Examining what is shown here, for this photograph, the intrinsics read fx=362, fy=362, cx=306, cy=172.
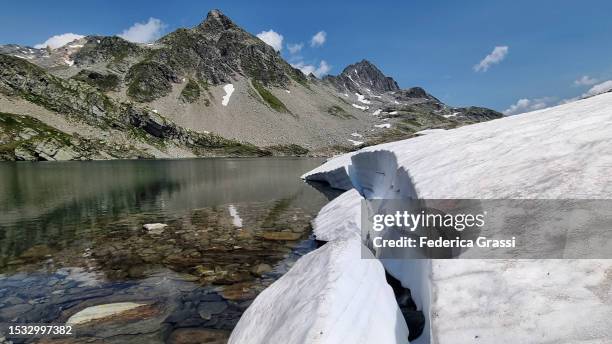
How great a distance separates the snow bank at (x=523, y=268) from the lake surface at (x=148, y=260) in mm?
5596

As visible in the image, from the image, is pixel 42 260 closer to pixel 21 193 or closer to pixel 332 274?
pixel 332 274

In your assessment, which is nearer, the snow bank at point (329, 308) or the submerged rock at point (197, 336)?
the snow bank at point (329, 308)

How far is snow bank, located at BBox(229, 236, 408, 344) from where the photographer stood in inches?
225

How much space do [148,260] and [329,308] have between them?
1087cm

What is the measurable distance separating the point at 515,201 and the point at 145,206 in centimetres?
2768

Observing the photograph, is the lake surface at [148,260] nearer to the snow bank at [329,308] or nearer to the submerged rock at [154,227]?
the submerged rock at [154,227]

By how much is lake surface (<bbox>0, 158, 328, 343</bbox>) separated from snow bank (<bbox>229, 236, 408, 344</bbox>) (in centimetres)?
192

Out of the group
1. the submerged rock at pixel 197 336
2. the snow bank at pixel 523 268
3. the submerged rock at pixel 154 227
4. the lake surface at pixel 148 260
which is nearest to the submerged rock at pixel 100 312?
the lake surface at pixel 148 260

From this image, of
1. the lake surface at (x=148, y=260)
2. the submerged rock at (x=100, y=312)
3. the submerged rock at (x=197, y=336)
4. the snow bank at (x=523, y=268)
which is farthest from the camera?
the lake surface at (x=148, y=260)

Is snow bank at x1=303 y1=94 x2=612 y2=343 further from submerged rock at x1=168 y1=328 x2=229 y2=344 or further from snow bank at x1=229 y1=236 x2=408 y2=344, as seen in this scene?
submerged rock at x1=168 y1=328 x2=229 y2=344

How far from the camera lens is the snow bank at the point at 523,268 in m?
4.36

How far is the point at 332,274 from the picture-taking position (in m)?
7.34

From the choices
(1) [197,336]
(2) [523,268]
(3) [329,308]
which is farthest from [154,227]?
(2) [523,268]

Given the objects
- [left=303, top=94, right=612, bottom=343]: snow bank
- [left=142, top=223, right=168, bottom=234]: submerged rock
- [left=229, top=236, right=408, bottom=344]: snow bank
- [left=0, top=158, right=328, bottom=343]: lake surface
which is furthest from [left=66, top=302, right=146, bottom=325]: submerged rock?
[left=142, top=223, right=168, bottom=234]: submerged rock
